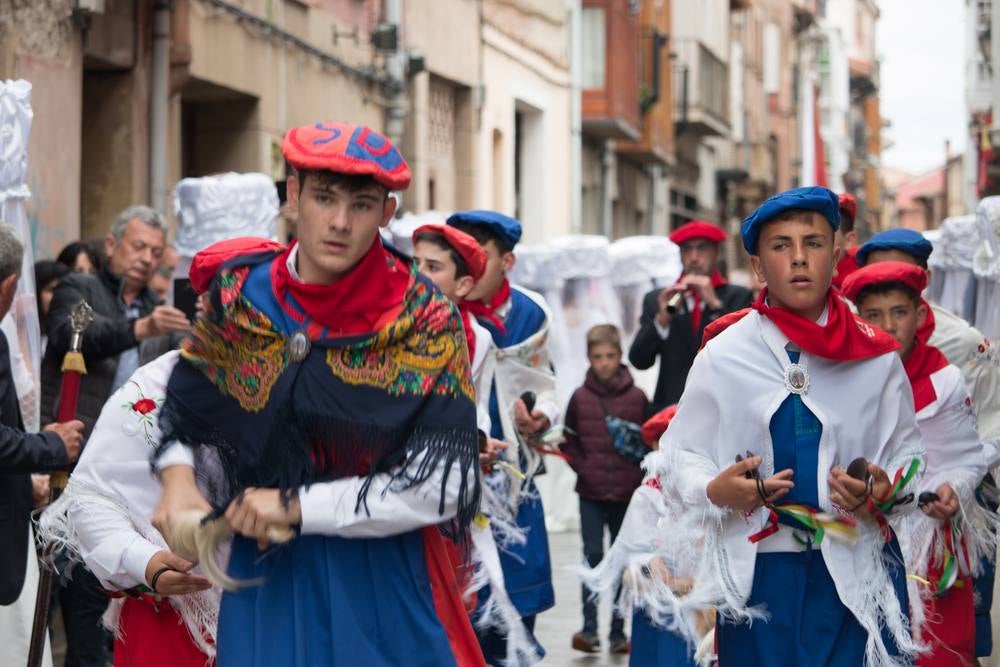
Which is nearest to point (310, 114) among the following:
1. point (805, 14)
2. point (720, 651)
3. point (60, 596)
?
point (60, 596)

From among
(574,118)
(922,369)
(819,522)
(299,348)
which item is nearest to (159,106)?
(922,369)

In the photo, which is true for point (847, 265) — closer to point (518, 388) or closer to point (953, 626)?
point (518, 388)

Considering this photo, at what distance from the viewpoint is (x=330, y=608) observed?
14.0 feet

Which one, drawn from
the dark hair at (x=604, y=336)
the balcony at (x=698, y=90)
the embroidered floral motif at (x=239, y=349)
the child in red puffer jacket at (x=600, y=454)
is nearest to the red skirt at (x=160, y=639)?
the embroidered floral motif at (x=239, y=349)

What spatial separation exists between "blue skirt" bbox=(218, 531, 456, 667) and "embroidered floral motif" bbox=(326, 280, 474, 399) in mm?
330

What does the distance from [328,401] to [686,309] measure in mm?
6243

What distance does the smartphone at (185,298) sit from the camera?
7633 millimetres

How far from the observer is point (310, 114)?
19.3 meters

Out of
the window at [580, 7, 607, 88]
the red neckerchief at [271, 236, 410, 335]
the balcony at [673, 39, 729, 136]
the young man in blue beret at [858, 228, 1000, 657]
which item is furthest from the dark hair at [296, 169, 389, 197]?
the balcony at [673, 39, 729, 136]

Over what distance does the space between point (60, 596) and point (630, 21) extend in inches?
1064

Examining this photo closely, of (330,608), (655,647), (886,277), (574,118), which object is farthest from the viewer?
(574,118)

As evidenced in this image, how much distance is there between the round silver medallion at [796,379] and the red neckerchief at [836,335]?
0.05 meters

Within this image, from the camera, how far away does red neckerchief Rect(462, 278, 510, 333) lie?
834 cm

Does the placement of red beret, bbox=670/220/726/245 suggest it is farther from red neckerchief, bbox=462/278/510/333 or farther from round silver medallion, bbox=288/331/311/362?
round silver medallion, bbox=288/331/311/362
